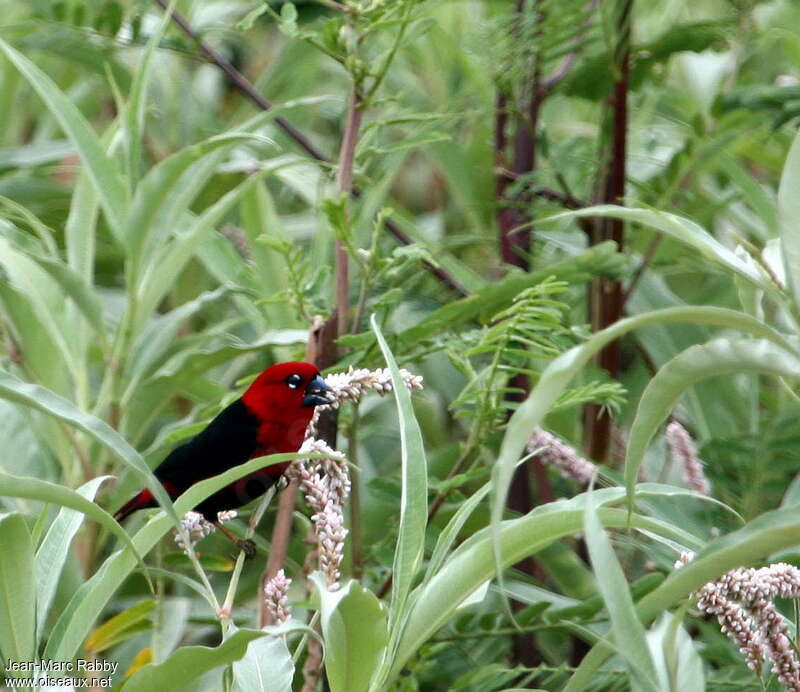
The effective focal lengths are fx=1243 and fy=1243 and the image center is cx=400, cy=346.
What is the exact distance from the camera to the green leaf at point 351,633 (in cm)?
113

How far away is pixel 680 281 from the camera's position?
3230mm

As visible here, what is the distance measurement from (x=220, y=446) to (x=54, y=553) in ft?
1.12

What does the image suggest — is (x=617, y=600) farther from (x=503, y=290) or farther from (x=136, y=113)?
(x=136, y=113)

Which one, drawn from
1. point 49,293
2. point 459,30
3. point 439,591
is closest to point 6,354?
point 49,293

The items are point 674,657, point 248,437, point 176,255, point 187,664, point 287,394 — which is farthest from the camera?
point 176,255

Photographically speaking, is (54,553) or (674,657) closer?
(674,657)

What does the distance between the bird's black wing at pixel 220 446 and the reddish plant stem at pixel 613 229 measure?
0.72 metres

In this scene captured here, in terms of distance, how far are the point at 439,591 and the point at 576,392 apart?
1.36 ft

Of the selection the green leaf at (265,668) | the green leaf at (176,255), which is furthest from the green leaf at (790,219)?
the green leaf at (176,255)

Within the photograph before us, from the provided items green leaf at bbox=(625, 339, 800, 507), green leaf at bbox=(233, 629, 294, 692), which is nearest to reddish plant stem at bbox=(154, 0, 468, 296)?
green leaf at bbox=(233, 629, 294, 692)

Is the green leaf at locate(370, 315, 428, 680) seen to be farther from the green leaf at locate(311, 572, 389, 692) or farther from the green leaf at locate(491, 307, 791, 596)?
the green leaf at locate(491, 307, 791, 596)

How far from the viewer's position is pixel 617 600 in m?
1.03

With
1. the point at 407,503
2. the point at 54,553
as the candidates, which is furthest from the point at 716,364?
the point at 54,553

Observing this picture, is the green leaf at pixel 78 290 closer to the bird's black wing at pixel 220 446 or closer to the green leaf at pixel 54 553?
the bird's black wing at pixel 220 446
